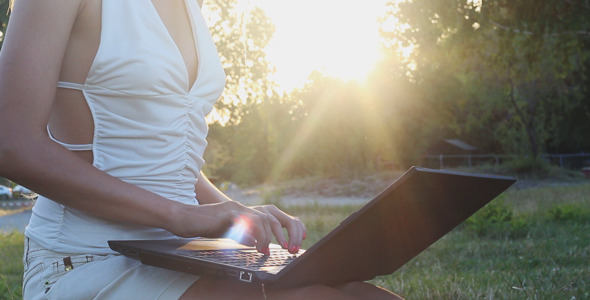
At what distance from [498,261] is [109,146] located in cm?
530

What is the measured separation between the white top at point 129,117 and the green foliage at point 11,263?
9.99 ft

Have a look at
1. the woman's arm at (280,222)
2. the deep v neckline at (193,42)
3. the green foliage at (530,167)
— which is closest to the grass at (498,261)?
the woman's arm at (280,222)

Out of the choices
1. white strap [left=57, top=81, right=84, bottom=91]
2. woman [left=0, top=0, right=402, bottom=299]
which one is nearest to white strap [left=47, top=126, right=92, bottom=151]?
woman [left=0, top=0, right=402, bottom=299]

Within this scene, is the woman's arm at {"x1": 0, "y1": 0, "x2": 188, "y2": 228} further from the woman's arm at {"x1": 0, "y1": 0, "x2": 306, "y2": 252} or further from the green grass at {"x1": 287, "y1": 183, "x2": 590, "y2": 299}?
the green grass at {"x1": 287, "y1": 183, "x2": 590, "y2": 299}

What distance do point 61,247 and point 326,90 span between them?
1134 inches

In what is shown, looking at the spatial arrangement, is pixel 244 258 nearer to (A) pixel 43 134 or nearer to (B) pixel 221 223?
(B) pixel 221 223

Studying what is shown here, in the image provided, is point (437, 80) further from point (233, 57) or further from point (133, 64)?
point (133, 64)

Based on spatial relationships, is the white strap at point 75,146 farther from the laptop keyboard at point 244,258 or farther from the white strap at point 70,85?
the laptop keyboard at point 244,258

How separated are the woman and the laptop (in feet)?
0.15

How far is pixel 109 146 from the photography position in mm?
1467

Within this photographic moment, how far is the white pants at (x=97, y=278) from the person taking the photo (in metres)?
1.31

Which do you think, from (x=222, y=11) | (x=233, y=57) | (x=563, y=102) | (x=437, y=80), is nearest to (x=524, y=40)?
(x=222, y=11)

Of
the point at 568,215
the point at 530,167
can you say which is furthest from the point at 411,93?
the point at 568,215

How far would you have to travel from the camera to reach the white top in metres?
1.43
